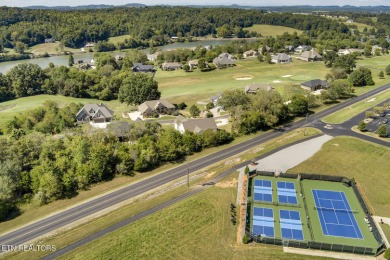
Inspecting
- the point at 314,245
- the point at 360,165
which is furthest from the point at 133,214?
the point at 360,165

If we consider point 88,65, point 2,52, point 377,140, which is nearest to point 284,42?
point 88,65

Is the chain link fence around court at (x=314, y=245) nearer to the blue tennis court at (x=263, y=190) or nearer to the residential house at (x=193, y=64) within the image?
the blue tennis court at (x=263, y=190)

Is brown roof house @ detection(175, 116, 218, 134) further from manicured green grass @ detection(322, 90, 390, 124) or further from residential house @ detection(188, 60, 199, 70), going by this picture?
residential house @ detection(188, 60, 199, 70)

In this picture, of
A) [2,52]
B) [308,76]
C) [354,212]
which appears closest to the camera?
[354,212]

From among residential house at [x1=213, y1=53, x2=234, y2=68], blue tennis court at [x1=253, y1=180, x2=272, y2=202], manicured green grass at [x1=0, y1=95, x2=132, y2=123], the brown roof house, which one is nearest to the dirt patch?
blue tennis court at [x1=253, y1=180, x2=272, y2=202]

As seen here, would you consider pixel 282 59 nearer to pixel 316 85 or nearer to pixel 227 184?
pixel 316 85

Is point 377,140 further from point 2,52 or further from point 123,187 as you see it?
point 2,52

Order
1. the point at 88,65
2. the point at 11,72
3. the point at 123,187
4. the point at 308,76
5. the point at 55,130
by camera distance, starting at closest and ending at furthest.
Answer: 1. the point at 123,187
2. the point at 55,130
3. the point at 11,72
4. the point at 308,76
5. the point at 88,65
